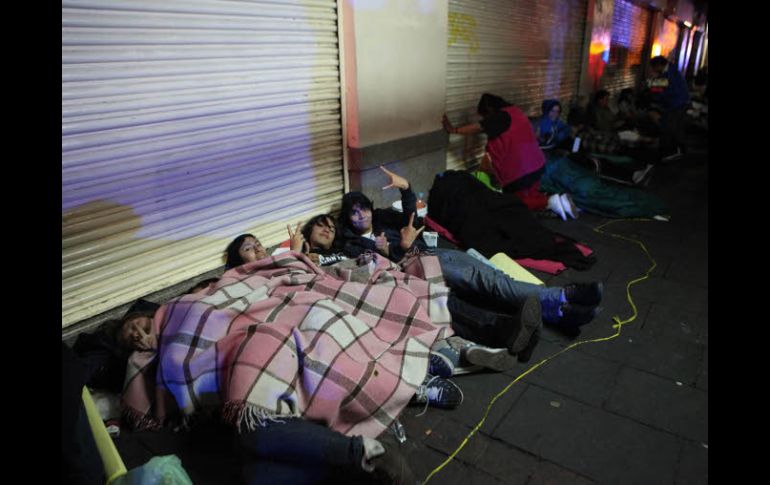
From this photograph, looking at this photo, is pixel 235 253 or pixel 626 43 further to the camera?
pixel 626 43

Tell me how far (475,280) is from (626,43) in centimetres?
1198

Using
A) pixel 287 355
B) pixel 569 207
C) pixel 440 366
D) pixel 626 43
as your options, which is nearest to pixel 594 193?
pixel 569 207

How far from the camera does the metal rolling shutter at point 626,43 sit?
38.7ft

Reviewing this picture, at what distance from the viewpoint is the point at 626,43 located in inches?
500

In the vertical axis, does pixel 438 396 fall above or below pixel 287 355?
below

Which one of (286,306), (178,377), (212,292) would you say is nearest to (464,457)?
(286,306)

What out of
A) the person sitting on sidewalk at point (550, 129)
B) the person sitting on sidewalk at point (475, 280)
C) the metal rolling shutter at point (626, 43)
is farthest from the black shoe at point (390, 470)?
the metal rolling shutter at point (626, 43)

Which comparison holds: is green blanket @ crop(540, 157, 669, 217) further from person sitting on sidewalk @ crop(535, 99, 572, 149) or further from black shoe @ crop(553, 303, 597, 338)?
black shoe @ crop(553, 303, 597, 338)

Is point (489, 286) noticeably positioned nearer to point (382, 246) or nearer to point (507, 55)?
point (382, 246)

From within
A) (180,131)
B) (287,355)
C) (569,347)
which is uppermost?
(180,131)

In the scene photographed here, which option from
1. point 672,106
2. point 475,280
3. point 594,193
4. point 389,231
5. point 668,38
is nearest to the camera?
point 475,280

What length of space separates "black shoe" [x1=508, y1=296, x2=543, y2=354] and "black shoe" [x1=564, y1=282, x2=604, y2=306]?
1.47ft

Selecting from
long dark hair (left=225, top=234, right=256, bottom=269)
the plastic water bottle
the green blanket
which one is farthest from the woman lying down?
the green blanket
